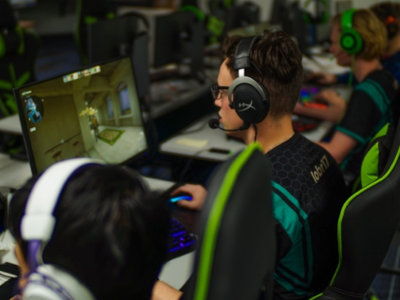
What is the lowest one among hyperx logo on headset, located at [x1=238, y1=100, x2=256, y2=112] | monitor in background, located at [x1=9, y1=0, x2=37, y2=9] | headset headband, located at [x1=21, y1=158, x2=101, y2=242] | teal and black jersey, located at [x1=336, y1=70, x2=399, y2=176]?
teal and black jersey, located at [x1=336, y1=70, x2=399, y2=176]

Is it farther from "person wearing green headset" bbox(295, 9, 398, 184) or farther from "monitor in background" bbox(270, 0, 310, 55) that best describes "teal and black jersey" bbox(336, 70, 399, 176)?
"monitor in background" bbox(270, 0, 310, 55)

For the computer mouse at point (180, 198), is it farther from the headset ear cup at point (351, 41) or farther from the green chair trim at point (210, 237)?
the headset ear cup at point (351, 41)

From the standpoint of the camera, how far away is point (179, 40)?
9.22ft

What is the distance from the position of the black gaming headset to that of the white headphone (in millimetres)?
702

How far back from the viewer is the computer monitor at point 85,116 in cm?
122

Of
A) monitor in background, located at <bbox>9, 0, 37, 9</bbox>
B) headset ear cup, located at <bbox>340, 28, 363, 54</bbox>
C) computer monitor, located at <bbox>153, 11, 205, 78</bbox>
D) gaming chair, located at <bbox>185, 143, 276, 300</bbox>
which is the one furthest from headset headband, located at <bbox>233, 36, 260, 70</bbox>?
monitor in background, located at <bbox>9, 0, 37, 9</bbox>

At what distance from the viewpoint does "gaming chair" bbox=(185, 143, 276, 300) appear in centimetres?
54

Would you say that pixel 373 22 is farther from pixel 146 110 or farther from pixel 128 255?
pixel 128 255

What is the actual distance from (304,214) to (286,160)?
146 mm

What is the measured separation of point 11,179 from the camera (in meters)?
1.63

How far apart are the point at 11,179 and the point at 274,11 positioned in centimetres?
337

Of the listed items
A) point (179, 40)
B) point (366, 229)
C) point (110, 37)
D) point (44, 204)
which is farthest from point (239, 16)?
point (44, 204)

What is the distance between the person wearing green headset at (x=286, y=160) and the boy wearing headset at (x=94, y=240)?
1.40 ft

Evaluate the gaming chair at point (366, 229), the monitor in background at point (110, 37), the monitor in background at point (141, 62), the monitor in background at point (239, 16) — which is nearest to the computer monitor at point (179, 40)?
the monitor in background at point (110, 37)
